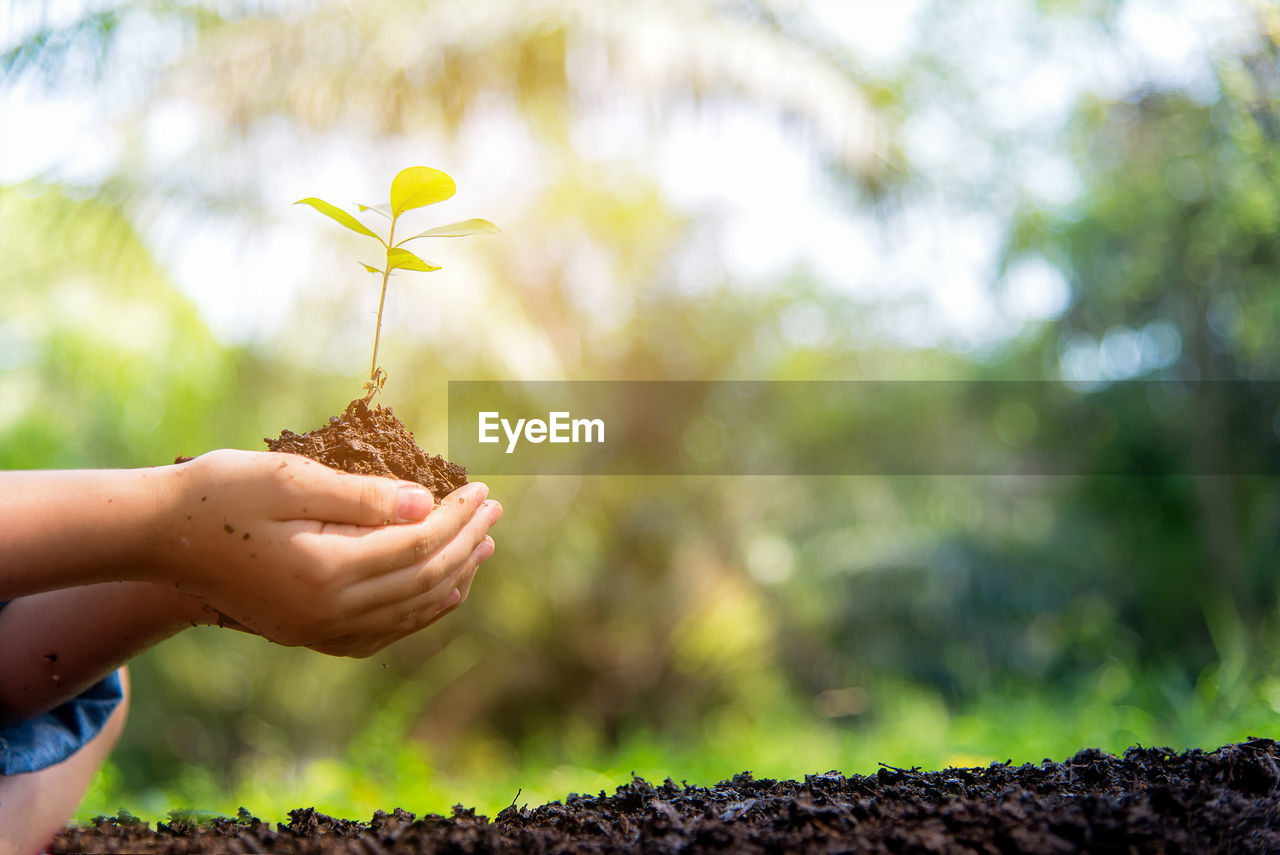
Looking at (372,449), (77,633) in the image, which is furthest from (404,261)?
(77,633)

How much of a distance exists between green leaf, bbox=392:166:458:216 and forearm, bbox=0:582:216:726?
42 centimetres

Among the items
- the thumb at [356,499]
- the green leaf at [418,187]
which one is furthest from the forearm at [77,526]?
the green leaf at [418,187]

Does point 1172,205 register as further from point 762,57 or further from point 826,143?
point 762,57

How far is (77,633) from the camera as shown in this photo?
2.55 ft

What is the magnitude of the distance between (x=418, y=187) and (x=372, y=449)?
0.26 metres

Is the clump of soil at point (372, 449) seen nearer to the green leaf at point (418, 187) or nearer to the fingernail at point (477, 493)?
the fingernail at point (477, 493)

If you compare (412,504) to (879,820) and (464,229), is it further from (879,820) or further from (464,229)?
(879,820)

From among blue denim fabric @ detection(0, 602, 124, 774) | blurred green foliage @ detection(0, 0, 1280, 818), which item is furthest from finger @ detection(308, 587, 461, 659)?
blurred green foliage @ detection(0, 0, 1280, 818)

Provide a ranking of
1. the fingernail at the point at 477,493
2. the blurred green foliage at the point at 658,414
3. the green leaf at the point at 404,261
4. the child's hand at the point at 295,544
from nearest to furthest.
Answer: the child's hand at the point at 295,544
the fingernail at the point at 477,493
the green leaf at the point at 404,261
the blurred green foliage at the point at 658,414

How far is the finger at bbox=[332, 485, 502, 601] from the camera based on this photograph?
1.96ft

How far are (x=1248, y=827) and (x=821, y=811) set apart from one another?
0.33m

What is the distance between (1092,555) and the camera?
4.62m

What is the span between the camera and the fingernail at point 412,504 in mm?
618

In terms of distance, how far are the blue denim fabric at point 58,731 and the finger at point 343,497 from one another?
A: 545 mm
